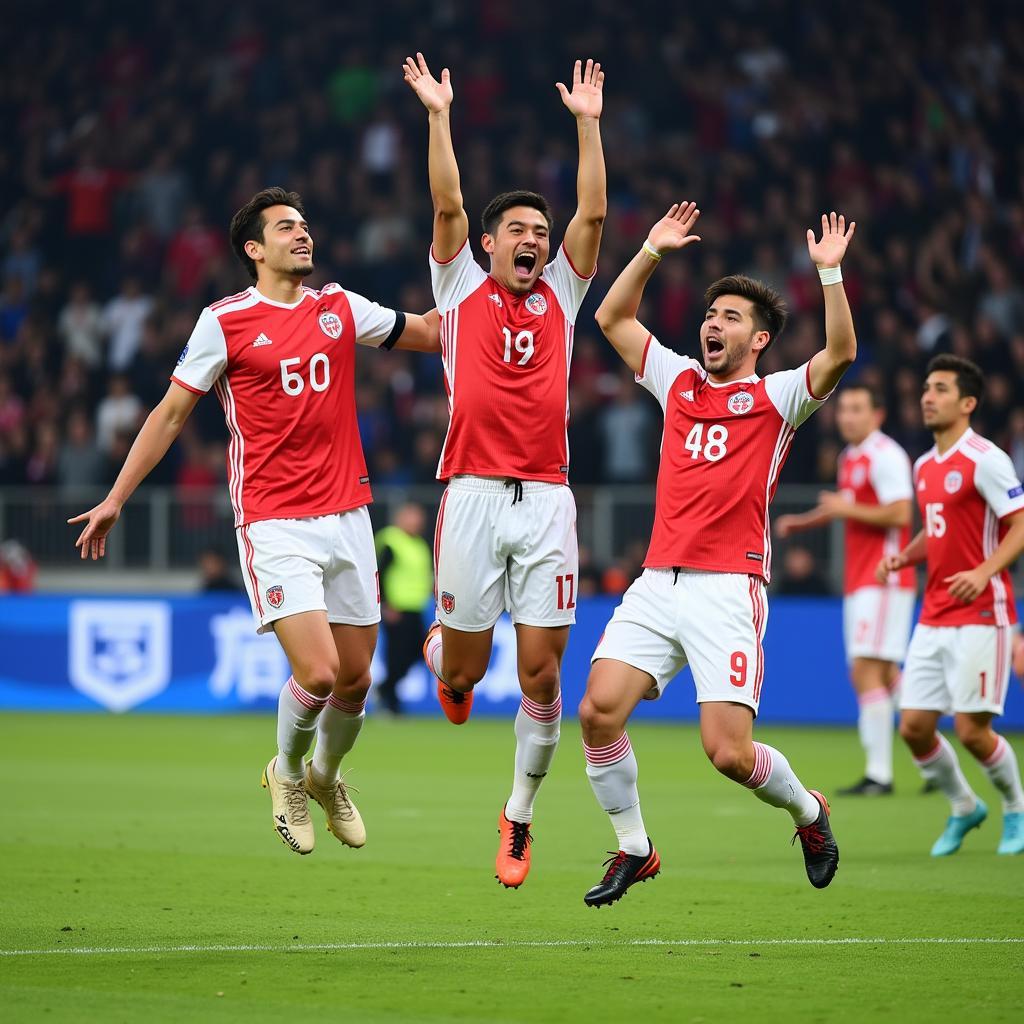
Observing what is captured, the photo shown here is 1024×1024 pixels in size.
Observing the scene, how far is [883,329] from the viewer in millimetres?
19828

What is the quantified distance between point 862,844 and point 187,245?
53.5 ft

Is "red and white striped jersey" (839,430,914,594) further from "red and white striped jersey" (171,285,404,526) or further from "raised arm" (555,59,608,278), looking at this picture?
"red and white striped jersey" (171,285,404,526)

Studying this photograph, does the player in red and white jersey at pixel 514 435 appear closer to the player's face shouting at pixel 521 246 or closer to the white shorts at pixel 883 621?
the player's face shouting at pixel 521 246

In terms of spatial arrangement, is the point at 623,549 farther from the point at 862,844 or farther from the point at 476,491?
the point at 476,491

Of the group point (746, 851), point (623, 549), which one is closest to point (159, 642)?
point (623, 549)

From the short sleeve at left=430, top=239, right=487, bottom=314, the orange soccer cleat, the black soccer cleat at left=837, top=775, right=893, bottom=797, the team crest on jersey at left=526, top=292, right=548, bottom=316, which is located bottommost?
the black soccer cleat at left=837, top=775, right=893, bottom=797

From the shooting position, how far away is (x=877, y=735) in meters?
13.3

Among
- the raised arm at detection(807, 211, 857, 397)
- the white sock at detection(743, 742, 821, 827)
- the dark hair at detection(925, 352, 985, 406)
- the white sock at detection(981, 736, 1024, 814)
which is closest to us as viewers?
the raised arm at detection(807, 211, 857, 397)

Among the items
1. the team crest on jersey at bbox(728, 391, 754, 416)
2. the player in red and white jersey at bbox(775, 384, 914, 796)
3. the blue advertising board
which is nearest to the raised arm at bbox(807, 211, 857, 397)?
the team crest on jersey at bbox(728, 391, 754, 416)

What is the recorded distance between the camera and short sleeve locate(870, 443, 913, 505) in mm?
13328

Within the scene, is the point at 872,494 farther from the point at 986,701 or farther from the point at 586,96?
the point at 586,96

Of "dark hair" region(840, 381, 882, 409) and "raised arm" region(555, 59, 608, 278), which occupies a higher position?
"raised arm" region(555, 59, 608, 278)

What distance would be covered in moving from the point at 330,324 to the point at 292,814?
2.22 meters

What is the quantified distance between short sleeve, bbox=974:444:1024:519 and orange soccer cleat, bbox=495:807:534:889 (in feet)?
11.5
